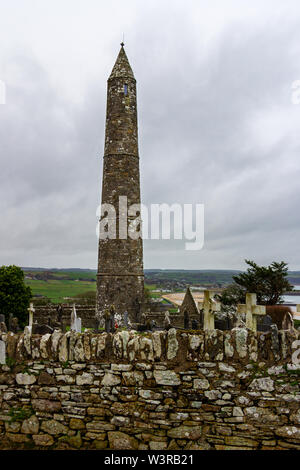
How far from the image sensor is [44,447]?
474cm

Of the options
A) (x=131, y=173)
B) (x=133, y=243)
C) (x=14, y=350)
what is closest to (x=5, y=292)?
(x=133, y=243)

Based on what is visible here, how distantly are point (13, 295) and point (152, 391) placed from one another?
931 inches

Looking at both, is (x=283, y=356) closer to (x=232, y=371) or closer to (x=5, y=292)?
(x=232, y=371)

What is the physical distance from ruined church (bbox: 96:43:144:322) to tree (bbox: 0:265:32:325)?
28.3 feet

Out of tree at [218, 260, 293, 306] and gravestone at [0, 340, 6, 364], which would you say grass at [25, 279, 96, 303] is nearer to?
tree at [218, 260, 293, 306]

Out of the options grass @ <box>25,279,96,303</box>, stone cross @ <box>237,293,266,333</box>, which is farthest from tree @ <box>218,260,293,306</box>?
grass @ <box>25,279,96,303</box>

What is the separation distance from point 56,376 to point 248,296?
319 cm

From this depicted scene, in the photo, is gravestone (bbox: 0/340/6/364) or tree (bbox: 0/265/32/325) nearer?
gravestone (bbox: 0/340/6/364)

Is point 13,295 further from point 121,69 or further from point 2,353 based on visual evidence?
point 2,353

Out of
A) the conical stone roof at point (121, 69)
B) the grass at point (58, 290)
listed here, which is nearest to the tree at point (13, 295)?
the conical stone roof at point (121, 69)

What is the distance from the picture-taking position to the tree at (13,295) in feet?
83.3

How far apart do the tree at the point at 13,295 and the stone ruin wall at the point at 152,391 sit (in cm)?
2206

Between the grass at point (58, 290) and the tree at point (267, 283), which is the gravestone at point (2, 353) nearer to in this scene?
the tree at point (267, 283)

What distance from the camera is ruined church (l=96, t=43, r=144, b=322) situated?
65.0 ft
